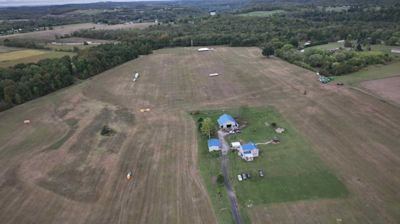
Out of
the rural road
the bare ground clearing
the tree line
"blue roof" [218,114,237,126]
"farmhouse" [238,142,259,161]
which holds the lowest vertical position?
the rural road

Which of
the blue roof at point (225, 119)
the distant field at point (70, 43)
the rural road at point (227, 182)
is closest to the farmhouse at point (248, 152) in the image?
the rural road at point (227, 182)

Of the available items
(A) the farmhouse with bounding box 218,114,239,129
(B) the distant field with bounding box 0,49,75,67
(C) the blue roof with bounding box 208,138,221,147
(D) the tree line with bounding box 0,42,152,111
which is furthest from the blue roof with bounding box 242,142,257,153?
(B) the distant field with bounding box 0,49,75,67

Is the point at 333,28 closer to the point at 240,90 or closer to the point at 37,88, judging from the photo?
the point at 240,90

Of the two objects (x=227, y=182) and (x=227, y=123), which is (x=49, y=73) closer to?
(x=227, y=123)

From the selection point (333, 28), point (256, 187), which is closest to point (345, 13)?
point (333, 28)

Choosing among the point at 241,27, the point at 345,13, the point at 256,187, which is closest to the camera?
the point at 256,187

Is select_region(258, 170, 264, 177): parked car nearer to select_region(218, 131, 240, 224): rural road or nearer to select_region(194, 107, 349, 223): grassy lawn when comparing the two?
select_region(194, 107, 349, 223): grassy lawn
